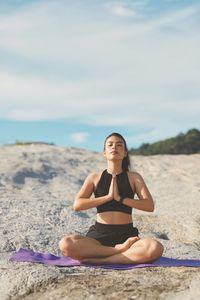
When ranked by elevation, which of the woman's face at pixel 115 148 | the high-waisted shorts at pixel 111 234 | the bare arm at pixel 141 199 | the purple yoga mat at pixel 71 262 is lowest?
the purple yoga mat at pixel 71 262

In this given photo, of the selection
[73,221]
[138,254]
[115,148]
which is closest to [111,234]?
[138,254]

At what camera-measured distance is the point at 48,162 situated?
12703mm

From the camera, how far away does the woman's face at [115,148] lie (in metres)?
6.17

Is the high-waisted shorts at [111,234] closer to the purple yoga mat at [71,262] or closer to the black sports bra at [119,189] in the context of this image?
the black sports bra at [119,189]

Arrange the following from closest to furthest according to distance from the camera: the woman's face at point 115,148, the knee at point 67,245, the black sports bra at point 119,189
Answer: the knee at point 67,245 < the black sports bra at point 119,189 < the woman's face at point 115,148

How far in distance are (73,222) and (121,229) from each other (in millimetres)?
2013

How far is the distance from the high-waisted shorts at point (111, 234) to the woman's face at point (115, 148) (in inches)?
26.6

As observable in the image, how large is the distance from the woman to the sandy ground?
32 centimetres

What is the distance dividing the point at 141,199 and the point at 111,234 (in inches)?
17.3

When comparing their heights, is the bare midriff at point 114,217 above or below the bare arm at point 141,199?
below

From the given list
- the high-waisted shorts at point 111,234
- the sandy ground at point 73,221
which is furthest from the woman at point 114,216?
the sandy ground at point 73,221

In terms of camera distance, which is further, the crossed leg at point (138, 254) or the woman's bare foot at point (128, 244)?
the woman's bare foot at point (128, 244)

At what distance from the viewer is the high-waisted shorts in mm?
6004

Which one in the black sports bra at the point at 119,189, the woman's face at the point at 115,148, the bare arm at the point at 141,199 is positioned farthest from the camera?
the woman's face at the point at 115,148
